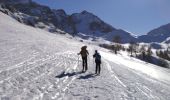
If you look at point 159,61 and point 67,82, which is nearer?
point 67,82

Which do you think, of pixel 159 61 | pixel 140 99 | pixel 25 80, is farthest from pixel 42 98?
pixel 159 61

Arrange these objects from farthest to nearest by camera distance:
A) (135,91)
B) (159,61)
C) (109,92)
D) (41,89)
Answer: (159,61), (135,91), (109,92), (41,89)

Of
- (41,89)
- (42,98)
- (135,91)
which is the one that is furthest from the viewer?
(135,91)

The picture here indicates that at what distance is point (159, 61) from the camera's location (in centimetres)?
18412

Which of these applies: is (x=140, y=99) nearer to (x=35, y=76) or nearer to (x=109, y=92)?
(x=109, y=92)

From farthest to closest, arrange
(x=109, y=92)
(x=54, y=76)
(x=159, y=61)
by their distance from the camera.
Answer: (x=159, y=61), (x=54, y=76), (x=109, y=92)

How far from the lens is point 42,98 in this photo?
1602 cm

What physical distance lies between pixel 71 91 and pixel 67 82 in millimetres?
2871

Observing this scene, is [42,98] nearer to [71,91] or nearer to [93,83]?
[71,91]

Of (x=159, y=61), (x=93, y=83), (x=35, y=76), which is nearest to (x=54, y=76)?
(x=35, y=76)

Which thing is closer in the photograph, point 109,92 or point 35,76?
point 109,92

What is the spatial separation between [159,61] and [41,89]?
17325cm

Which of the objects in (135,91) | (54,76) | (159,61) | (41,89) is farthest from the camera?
(159,61)

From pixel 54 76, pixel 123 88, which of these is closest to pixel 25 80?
pixel 54 76
